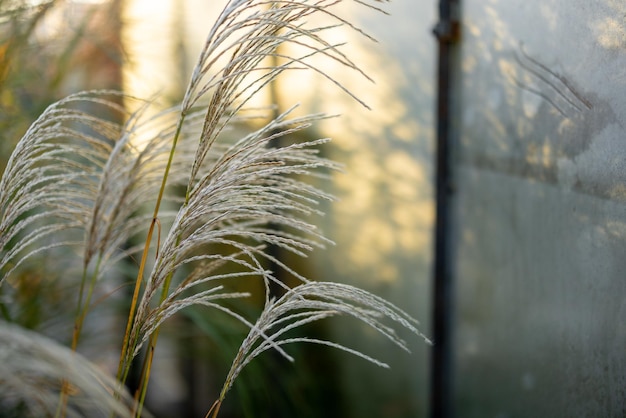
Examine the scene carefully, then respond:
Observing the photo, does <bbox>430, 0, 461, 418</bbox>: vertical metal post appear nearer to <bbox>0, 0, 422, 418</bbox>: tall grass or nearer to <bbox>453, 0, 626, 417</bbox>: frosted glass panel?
<bbox>453, 0, 626, 417</bbox>: frosted glass panel

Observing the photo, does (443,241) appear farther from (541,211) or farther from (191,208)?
(191,208)

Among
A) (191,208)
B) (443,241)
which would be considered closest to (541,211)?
(443,241)

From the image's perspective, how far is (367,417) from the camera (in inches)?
76.9

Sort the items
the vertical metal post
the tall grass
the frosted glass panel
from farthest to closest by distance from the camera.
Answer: the vertical metal post → the frosted glass panel → the tall grass

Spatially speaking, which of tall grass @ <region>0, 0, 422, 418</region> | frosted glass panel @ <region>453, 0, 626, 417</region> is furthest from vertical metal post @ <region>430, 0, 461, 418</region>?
tall grass @ <region>0, 0, 422, 418</region>

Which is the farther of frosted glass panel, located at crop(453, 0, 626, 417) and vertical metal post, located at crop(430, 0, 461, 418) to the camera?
vertical metal post, located at crop(430, 0, 461, 418)

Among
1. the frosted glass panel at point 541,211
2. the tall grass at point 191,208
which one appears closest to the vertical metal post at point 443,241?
the frosted glass panel at point 541,211

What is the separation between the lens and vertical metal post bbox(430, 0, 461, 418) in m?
1.52

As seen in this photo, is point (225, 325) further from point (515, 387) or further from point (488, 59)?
point (488, 59)

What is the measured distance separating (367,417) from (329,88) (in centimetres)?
94

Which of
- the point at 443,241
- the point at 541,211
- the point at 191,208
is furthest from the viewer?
the point at 443,241

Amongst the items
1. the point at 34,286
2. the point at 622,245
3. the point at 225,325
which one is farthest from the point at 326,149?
the point at 622,245

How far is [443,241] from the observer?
5.17 feet

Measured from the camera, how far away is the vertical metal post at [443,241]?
152 cm
